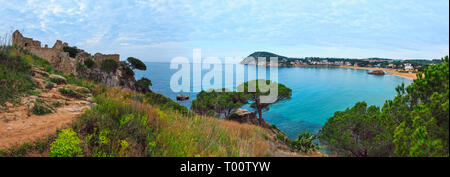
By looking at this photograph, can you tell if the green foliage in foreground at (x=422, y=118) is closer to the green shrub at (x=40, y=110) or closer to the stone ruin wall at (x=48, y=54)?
the green shrub at (x=40, y=110)

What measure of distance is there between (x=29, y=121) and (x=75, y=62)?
1988cm

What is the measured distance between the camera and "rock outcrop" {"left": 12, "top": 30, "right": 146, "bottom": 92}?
18.1m

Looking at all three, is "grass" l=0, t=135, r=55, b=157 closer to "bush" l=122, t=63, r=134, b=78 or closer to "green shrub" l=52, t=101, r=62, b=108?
"green shrub" l=52, t=101, r=62, b=108

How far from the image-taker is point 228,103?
19531mm

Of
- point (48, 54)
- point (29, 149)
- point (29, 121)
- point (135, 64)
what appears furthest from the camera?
point (135, 64)

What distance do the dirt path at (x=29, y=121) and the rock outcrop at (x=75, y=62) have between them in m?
8.43

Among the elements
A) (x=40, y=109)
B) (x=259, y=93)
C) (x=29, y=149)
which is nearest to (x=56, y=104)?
(x=40, y=109)

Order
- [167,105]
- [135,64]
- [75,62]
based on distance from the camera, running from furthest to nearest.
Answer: [135,64] → [75,62] → [167,105]

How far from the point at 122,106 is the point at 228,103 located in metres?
15.4

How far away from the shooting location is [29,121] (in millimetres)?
4098

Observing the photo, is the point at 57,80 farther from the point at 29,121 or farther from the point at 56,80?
the point at 29,121

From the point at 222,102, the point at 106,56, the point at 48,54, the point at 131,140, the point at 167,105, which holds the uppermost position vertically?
the point at 106,56
